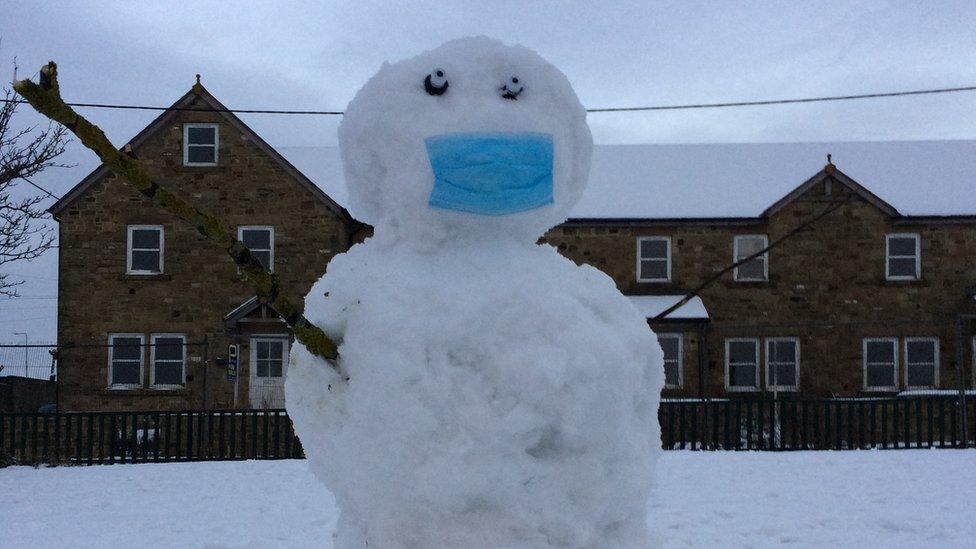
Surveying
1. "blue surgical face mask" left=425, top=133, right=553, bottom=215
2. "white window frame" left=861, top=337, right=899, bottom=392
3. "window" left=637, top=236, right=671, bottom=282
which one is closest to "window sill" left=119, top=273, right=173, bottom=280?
"window" left=637, top=236, right=671, bottom=282

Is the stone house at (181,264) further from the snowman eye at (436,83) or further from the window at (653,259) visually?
the snowman eye at (436,83)

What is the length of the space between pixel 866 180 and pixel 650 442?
18.7 metres

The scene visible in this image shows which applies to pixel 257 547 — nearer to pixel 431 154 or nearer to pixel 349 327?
pixel 349 327

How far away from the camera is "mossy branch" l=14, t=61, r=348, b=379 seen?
222 centimetres

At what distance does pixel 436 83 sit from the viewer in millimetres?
3490

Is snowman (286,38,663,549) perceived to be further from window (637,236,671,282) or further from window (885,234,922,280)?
window (885,234,922,280)

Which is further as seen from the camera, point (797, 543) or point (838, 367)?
point (838, 367)

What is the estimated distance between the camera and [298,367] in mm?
3529

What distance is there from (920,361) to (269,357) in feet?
47.7

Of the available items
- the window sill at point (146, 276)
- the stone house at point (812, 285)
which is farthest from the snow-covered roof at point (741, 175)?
the window sill at point (146, 276)

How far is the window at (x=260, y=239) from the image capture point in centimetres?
1870

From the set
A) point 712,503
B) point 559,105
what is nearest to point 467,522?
point 559,105

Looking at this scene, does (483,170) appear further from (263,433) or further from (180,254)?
(180,254)

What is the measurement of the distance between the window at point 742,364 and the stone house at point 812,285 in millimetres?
23
